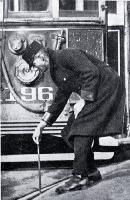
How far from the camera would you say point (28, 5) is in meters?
2.04

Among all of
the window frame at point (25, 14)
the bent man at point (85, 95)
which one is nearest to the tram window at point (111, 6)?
the window frame at point (25, 14)

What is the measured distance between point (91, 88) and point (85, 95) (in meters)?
0.04

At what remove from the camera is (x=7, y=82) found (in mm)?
2117

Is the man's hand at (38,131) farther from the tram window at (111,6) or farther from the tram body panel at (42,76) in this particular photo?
the tram window at (111,6)

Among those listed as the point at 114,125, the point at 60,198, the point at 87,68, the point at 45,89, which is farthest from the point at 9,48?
the point at 60,198

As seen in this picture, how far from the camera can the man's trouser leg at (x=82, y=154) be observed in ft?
5.92

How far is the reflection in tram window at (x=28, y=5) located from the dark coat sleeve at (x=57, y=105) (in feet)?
1.54

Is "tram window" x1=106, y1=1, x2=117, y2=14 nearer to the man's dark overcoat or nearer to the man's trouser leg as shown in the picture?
the man's dark overcoat

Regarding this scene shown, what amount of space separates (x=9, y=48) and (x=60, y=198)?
33.3 inches

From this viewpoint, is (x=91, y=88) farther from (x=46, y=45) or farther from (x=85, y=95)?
(x=46, y=45)

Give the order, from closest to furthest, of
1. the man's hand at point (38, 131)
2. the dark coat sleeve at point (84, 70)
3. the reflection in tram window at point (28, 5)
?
the dark coat sleeve at point (84, 70)
the man's hand at point (38, 131)
the reflection in tram window at point (28, 5)

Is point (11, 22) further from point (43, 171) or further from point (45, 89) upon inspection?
point (43, 171)

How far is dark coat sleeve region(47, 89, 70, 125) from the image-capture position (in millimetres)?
1928

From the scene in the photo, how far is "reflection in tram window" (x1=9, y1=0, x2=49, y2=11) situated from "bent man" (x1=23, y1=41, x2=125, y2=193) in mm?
317
